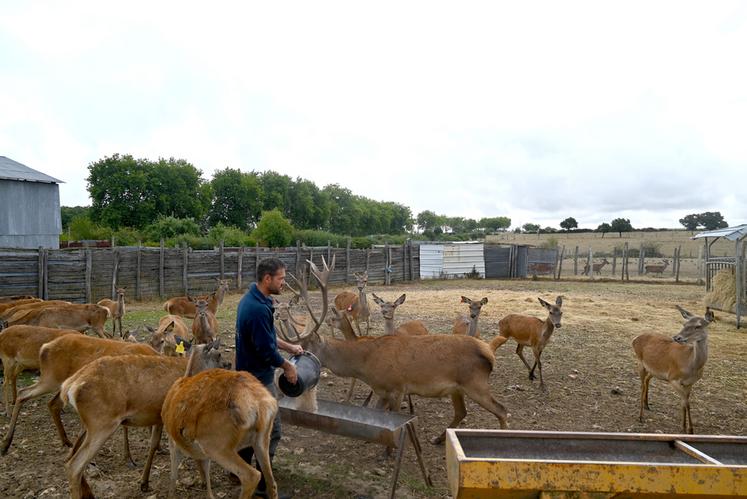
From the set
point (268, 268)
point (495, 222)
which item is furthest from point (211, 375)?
point (495, 222)

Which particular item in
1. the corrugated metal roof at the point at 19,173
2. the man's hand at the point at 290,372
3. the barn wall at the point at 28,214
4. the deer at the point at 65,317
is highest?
the corrugated metal roof at the point at 19,173

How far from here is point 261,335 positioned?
441 cm

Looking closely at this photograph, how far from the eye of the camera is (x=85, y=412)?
429 cm

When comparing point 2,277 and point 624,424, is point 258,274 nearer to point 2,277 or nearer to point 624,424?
point 624,424

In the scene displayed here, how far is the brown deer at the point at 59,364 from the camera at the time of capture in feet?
17.5

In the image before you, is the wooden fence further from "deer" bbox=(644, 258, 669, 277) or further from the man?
"deer" bbox=(644, 258, 669, 277)

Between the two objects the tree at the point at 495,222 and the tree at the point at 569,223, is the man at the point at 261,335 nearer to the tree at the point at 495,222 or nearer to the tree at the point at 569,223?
the tree at the point at 569,223

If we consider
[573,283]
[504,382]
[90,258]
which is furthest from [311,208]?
[504,382]

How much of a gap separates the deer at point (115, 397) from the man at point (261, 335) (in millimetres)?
807

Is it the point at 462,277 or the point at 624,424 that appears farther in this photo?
the point at 462,277

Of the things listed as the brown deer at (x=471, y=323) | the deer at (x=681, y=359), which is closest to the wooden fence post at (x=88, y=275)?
the brown deer at (x=471, y=323)

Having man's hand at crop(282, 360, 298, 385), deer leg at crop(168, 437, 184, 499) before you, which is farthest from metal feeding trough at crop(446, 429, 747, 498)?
deer leg at crop(168, 437, 184, 499)

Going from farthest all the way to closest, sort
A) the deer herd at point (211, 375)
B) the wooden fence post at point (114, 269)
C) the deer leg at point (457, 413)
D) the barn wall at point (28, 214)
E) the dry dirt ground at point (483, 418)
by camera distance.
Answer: the barn wall at point (28, 214) → the wooden fence post at point (114, 269) → the deer leg at point (457, 413) → the dry dirt ground at point (483, 418) → the deer herd at point (211, 375)

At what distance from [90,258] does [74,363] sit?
12.8m
